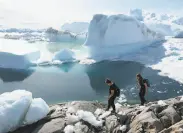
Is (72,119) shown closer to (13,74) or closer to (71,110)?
(71,110)

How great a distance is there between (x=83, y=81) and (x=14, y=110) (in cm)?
2058

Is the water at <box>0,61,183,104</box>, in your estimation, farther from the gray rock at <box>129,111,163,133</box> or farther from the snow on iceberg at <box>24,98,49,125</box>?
the gray rock at <box>129,111,163,133</box>

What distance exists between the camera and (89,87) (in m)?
28.0

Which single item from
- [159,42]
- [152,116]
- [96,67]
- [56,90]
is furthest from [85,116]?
[159,42]

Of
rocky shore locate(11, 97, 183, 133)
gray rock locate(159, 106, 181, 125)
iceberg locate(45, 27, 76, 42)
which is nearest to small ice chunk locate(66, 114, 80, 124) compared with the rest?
rocky shore locate(11, 97, 183, 133)

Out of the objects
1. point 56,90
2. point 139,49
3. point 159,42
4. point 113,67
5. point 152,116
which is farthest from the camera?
point 159,42

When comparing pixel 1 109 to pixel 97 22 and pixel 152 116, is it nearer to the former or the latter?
pixel 152 116

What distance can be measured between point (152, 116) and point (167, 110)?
24.5 inches

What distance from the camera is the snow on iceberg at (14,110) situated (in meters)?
9.77

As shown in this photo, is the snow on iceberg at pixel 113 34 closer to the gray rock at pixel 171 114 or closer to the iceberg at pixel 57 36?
the iceberg at pixel 57 36

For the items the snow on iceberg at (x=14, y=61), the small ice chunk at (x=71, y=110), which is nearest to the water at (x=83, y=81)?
the snow on iceberg at (x=14, y=61)

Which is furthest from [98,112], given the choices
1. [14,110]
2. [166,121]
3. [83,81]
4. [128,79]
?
[128,79]

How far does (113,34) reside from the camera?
4738cm

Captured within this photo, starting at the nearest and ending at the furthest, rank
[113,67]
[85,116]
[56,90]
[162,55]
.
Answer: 1. [85,116]
2. [56,90]
3. [113,67]
4. [162,55]
